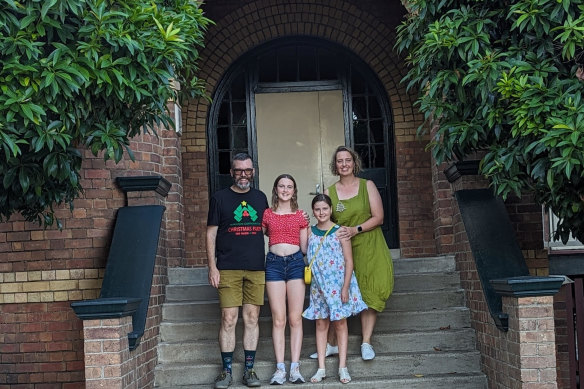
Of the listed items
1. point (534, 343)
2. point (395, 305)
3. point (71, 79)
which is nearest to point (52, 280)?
point (395, 305)

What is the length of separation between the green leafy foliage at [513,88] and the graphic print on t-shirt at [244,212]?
1.62 meters

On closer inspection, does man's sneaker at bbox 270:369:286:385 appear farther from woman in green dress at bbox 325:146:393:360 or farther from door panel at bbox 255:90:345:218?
door panel at bbox 255:90:345:218

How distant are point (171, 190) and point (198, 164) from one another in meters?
Answer: 1.42

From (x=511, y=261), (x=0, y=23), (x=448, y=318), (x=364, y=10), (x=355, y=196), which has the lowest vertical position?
(x=448, y=318)

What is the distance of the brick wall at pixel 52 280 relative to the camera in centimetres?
770

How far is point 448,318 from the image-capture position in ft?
25.3

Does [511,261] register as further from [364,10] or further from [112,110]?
[364,10]

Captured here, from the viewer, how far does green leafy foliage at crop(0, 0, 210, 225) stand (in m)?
4.85

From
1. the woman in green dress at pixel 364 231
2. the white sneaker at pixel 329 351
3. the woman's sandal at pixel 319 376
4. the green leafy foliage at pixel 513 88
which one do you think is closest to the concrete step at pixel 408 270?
the woman in green dress at pixel 364 231

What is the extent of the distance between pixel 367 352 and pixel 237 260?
1363 millimetres

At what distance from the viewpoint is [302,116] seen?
10289 mm

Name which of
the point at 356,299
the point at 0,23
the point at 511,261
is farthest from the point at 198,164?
the point at 0,23

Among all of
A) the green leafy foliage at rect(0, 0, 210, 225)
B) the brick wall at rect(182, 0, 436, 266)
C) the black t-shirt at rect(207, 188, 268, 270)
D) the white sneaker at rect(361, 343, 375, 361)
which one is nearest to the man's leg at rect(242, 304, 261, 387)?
the black t-shirt at rect(207, 188, 268, 270)

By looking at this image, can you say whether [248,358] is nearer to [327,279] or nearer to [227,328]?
[227,328]
